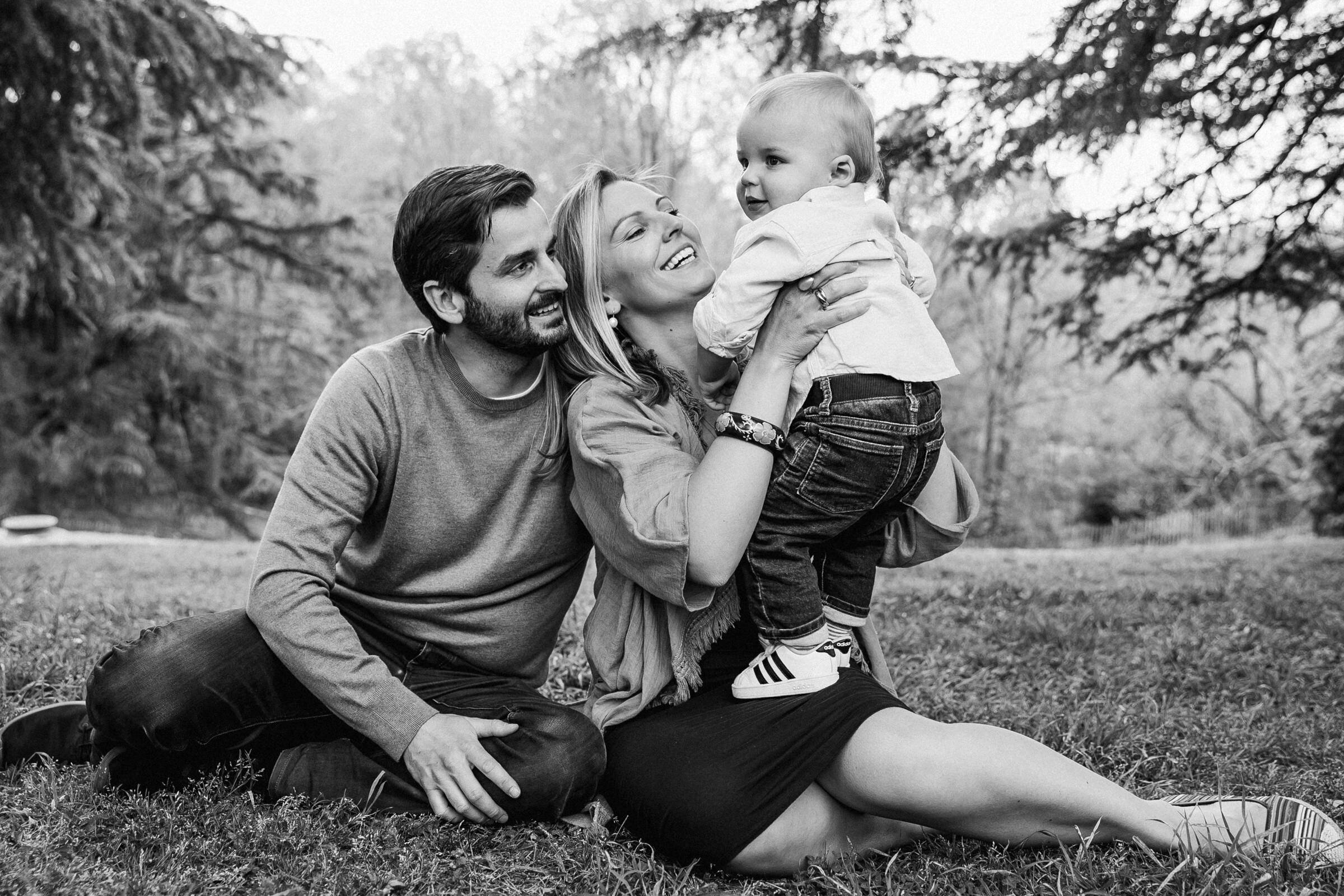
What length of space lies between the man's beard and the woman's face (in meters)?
0.19

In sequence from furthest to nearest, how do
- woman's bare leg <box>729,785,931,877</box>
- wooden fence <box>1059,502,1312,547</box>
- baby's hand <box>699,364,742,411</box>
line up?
1. wooden fence <box>1059,502,1312,547</box>
2. baby's hand <box>699,364,742,411</box>
3. woman's bare leg <box>729,785,931,877</box>

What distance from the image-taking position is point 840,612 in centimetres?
250

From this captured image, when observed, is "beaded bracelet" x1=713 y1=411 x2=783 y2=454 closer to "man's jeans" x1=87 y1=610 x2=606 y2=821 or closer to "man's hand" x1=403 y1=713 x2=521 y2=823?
"man's jeans" x1=87 y1=610 x2=606 y2=821

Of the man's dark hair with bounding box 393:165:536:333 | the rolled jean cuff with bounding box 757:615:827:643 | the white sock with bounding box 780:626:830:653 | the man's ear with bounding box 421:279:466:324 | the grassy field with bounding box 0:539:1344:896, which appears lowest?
the grassy field with bounding box 0:539:1344:896

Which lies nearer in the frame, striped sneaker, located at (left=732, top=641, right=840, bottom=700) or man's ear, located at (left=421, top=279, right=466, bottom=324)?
striped sneaker, located at (left=732, top=641, right=840, bottom=700)

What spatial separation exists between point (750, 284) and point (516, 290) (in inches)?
25.0

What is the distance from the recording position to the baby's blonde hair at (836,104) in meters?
2.50

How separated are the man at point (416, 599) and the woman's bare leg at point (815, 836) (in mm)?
472

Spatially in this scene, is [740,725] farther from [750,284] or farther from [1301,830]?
[1301,830]

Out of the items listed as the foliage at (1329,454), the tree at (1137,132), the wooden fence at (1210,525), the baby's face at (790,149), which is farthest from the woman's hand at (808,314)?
the wooden fence at (1210,525)

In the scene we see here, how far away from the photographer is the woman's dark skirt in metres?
2.22

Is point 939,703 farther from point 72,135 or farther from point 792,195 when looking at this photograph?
point 72,135

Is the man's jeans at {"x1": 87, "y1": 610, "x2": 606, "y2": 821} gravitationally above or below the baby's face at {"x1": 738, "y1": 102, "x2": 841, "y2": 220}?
below

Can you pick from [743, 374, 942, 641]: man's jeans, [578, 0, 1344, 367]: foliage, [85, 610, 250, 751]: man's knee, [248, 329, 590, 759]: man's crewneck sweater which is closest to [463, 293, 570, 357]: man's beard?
[248, 329, 590, 759]: man's crewneck sweater
